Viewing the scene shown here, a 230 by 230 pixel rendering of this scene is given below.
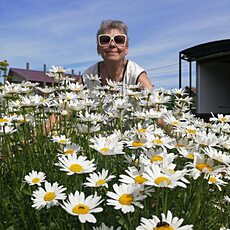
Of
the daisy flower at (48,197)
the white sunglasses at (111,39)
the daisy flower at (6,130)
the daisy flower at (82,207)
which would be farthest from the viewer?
the white sunglasses at (111,39)

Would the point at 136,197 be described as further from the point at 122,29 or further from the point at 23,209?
the point at 122,29

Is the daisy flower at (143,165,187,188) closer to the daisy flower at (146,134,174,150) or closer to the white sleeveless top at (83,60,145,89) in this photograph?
the daisy flower at (146,134,174,150)

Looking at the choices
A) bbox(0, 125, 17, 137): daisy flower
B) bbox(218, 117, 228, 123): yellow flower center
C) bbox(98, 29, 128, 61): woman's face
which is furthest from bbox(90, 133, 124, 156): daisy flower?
bbox(98, 29, 128, 61): woman's face

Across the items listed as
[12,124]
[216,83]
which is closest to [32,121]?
[12,124]

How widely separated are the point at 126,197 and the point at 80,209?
13 centimetres

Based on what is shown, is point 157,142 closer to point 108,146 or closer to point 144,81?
point 108,146

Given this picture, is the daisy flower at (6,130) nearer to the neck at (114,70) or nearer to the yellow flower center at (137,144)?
the yellow flower center at (137,144)

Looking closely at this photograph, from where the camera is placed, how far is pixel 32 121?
1953 millimetres

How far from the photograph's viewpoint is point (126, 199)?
0.99m

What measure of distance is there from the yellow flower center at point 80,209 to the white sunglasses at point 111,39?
2076 millimetres

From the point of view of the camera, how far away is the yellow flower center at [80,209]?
93cm

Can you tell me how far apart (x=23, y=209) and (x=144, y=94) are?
3.59ft

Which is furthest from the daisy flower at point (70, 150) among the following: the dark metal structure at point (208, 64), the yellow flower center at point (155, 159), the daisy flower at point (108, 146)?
the dark metal structure at point (208, 64)

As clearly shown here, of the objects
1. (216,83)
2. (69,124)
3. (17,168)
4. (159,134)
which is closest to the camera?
(159,134)
